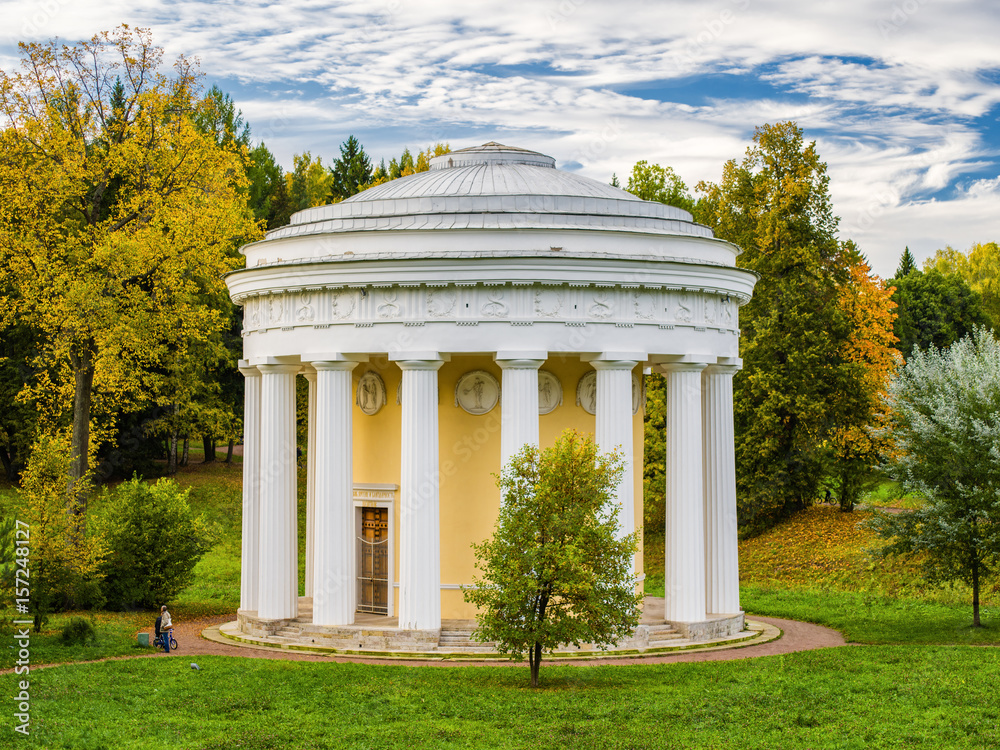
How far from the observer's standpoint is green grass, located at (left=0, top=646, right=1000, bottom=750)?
17.0 metres

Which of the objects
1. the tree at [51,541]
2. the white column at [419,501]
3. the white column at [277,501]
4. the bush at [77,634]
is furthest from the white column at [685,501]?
the tree at [51,541]

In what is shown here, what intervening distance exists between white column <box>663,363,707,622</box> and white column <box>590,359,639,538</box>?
1649 mm

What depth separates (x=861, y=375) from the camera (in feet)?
151

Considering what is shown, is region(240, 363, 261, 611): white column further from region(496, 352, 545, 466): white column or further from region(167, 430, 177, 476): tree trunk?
region(167, 430, 177, 476): tree trunk

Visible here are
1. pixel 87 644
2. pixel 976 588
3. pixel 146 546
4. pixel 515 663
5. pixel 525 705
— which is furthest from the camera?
pixel 146 546

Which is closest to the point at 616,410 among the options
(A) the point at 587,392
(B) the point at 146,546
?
(A) the point at 587,392

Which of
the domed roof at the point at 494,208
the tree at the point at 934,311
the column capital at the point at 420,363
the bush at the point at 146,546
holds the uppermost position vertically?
the tree at the point at 934,311

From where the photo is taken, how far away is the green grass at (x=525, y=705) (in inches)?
669

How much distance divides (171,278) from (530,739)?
2220 cm

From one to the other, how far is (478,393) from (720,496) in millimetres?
6969

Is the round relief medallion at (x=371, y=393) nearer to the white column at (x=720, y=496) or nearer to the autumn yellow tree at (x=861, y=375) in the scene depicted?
the white column at (x=720, y=496)

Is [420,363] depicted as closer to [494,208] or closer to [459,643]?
[494,208]

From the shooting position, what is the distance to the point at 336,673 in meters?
21.9

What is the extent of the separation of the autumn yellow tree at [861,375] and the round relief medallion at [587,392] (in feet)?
69.7
